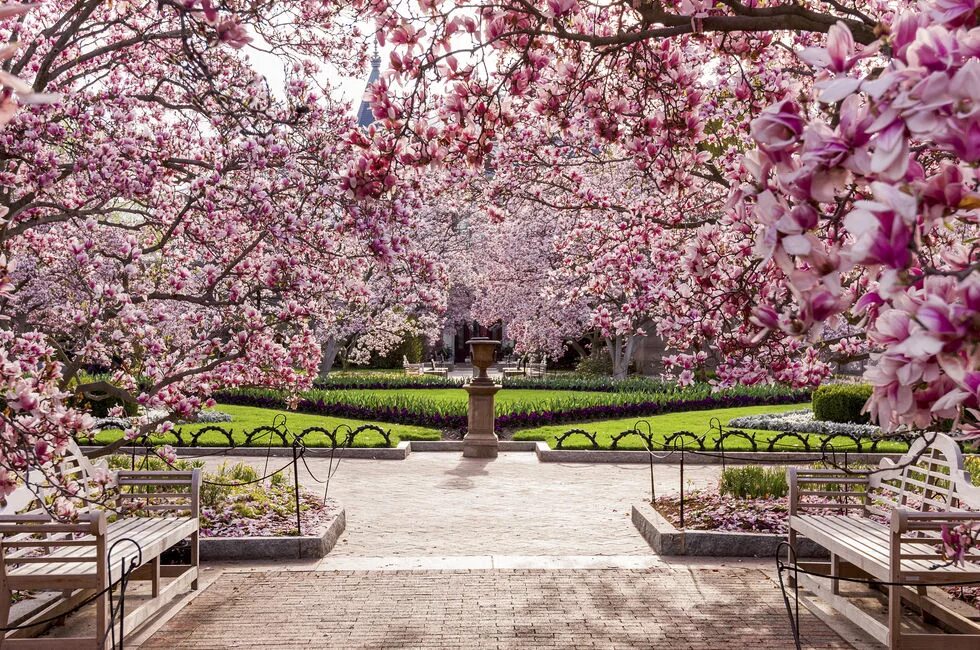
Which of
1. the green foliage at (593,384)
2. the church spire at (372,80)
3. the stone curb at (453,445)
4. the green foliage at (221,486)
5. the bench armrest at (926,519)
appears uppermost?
the church spire at (372,80)

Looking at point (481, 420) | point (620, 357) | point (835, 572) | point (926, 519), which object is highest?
point (620, 357)

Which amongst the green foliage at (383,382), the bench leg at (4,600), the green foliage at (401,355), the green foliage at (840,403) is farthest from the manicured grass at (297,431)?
the green foliage at (401,355)

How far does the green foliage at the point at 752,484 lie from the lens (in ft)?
28.5

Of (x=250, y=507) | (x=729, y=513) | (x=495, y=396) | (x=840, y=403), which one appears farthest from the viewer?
(x=495, y=396)

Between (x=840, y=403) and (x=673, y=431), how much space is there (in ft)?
11.7

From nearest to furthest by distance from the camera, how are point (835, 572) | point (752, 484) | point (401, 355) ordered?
point (835, 572)
point (752, 484)
point (401, 355)

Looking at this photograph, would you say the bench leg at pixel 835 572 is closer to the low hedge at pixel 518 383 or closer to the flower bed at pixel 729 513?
the flower bed at pixel 729 513

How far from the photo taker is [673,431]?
1591cm

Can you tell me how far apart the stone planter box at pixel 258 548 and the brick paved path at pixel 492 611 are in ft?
1.75

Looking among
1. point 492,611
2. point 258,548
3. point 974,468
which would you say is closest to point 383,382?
point 258,548

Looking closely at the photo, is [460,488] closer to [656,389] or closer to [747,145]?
[747,145]

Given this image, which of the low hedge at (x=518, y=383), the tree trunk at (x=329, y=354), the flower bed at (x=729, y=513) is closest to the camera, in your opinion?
the flower bed at (x=729, y=513)

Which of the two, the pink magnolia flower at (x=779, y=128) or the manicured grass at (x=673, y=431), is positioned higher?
the pink magnolia flower at (x=779, y=128)

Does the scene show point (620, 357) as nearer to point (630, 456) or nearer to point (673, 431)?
point (673, 431)
